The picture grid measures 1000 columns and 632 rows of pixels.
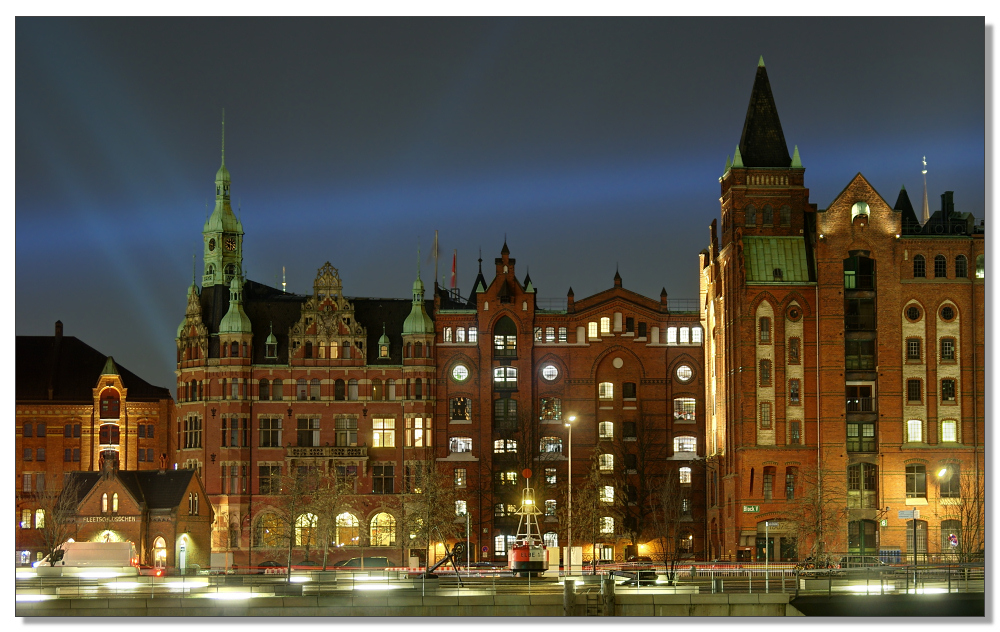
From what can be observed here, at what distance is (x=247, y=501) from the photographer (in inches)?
4776

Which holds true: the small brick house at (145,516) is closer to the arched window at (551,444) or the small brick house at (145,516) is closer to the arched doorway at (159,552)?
the arched doorway at (159,552)

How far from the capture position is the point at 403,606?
69375mm

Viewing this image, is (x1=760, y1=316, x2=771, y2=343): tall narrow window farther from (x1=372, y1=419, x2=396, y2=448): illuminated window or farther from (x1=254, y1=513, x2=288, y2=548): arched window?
(x1=254, y1=513, x2=288, y2=548): arched window

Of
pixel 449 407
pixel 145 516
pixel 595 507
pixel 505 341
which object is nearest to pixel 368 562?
pixel 449 407

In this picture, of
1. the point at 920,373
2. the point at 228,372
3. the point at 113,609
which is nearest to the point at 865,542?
the point at 920,373

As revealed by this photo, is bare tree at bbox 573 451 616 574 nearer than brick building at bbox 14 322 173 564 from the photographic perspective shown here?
Yes

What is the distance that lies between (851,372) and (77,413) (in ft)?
187

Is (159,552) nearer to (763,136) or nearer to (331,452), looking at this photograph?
(331,452)

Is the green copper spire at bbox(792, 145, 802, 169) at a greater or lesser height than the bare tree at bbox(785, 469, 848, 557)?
greater

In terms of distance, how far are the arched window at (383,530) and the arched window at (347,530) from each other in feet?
3.48

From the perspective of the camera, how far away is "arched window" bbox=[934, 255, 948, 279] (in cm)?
11444

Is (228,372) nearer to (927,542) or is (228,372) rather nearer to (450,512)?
(450,512)

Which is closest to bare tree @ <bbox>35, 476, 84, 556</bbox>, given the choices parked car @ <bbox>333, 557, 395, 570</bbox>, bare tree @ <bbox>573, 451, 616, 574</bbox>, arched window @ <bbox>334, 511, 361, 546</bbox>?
arched window @ <bbox>334, 511, 361, 546</bbox>

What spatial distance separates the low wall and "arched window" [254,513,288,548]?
49112mm
